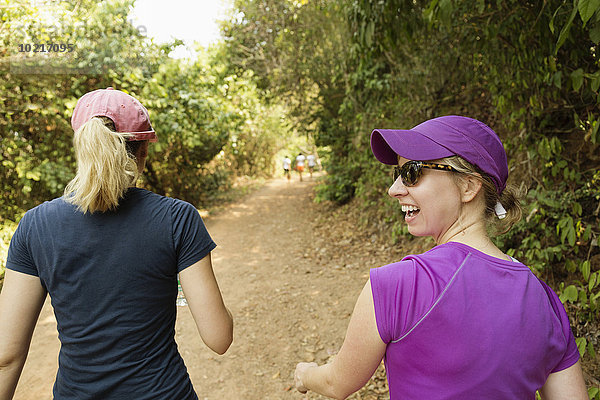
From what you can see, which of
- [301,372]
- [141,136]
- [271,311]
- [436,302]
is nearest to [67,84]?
[271,311]

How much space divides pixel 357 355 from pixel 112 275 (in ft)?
2.95

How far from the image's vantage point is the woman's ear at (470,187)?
126cm

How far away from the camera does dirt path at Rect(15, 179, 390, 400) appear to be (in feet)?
13.5

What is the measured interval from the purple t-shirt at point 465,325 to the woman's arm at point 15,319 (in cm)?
127

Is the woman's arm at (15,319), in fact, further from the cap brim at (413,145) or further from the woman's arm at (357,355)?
the cap brim at (413,145)

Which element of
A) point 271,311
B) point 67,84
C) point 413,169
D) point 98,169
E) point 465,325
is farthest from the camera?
point 67,84

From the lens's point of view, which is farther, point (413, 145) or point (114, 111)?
point (114, 111)

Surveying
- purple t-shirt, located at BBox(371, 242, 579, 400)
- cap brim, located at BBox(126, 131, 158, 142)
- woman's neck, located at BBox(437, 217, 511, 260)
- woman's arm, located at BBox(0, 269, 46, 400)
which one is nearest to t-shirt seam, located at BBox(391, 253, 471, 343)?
purple t-shirt, located at BBox(371, 242, 579, 400)

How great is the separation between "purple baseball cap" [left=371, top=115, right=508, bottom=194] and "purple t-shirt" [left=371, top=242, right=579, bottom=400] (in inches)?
11.2

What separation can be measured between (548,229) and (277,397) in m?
2.94

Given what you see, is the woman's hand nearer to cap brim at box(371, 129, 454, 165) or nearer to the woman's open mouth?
the woman's open mouth

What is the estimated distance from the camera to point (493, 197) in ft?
4.38

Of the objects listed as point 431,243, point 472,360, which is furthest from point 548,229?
point 472,360

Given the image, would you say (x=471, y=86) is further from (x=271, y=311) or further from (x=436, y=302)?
(x=436, y=302)
